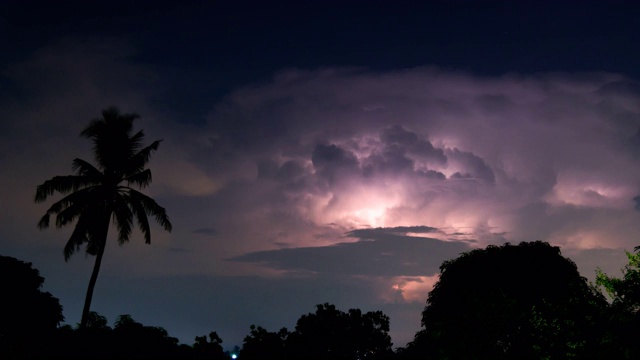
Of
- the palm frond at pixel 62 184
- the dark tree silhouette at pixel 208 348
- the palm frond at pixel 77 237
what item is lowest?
the dark tree silhouette at pixel 208 348

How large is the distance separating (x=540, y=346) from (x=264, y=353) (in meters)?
17.5

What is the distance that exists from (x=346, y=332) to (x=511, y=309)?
4880 centimetres

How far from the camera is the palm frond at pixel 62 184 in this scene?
35.8 metres

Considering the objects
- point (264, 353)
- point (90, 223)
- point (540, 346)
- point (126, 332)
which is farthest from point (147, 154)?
point (540, 346)

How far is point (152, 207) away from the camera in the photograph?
3688cm

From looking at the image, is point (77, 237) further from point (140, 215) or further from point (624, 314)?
point (624, 314)

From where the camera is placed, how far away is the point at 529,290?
171ft

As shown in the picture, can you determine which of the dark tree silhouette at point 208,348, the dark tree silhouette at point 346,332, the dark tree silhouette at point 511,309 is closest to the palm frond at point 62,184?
the dark tree silhouette at point 208,348

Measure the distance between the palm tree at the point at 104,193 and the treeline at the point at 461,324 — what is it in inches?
216

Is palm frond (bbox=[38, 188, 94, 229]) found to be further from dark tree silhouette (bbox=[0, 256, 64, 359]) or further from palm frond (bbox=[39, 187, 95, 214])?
dark tree silhouette (bbox=[0, 256, 64, 359])

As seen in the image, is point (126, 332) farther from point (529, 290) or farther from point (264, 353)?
point (529, 290)

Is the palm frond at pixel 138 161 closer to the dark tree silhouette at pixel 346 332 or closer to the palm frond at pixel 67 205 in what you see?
the palm frond at pixel 67 205

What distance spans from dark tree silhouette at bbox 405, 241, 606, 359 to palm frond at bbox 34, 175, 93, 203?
73.3ft

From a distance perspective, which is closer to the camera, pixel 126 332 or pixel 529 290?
pixel 126 332
